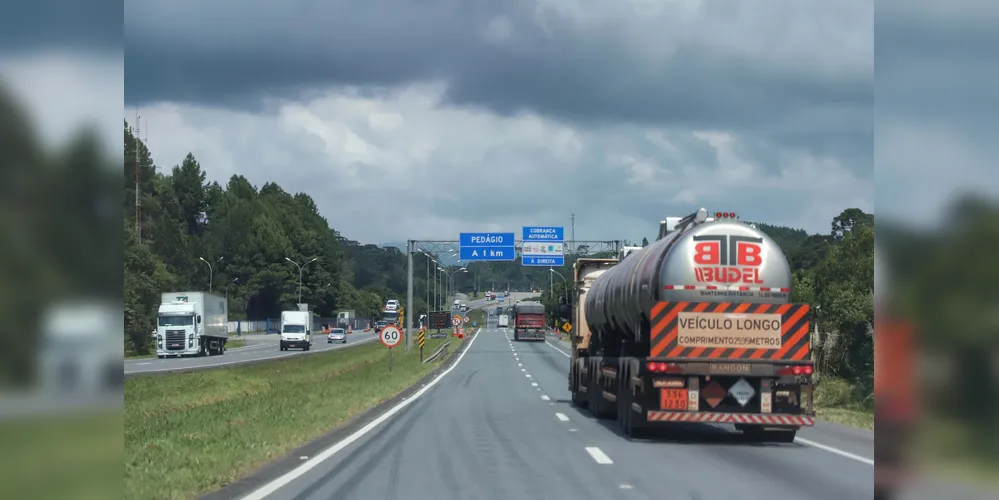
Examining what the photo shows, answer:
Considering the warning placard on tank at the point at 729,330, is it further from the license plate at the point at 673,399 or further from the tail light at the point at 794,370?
the license plate at the point at 673,399

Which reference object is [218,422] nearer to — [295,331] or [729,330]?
[729,330]

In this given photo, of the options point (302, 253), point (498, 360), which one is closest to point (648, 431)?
point (498, 360)

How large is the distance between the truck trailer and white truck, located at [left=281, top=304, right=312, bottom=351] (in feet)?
87.1

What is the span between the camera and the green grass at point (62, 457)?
10.2ft

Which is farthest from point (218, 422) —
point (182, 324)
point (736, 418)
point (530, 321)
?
point (530, 321)

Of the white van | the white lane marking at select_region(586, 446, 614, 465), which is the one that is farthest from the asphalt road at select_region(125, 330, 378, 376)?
the white lane marking at select_region(586, 446, 614, 465)

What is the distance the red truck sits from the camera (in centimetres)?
10225

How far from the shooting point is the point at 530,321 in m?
102

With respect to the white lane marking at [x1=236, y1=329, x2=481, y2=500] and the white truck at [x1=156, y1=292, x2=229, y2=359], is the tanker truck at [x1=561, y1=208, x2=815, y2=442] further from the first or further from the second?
the white truck at [x1=156, y1=292, x2=229, y2=359]

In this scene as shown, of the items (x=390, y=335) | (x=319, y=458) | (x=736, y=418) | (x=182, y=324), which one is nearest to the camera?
(x=319, y=458)

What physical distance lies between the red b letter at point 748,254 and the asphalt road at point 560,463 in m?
3.15

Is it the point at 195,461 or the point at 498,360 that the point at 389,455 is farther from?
the point at 498,360

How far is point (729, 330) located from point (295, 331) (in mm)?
67458

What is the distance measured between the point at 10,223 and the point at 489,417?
68.0ft
